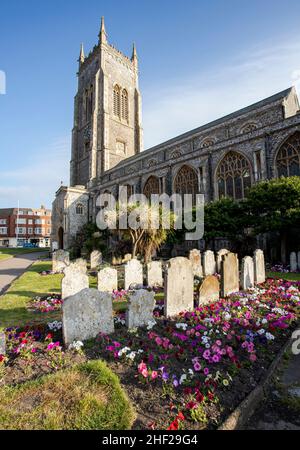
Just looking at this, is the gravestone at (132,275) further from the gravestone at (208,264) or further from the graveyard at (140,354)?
the gravestone at (208,264)

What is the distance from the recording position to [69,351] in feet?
13.3

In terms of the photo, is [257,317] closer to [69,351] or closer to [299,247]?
[69,351]

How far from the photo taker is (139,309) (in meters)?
5.21

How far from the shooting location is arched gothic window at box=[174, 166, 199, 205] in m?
22.7

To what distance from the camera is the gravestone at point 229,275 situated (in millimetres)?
7492

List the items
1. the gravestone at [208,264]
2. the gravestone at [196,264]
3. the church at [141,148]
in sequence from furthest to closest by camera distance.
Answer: the church at [141,148] < the gravestone at [208,264] < the gravestone at [196,264]

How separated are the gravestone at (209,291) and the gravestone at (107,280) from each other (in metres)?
3.67

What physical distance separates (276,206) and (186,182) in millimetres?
10850

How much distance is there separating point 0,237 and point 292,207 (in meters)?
63.3

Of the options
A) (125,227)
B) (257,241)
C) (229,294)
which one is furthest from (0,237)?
(229,294)

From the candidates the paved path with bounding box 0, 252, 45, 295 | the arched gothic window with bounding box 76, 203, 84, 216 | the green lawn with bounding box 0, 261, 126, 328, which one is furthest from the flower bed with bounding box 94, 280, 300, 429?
the arched gothic window with bounding box 76, 203, 84, 216

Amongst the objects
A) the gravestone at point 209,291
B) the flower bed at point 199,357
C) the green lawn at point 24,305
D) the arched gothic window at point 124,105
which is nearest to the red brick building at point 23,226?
the arched gothic window at point 124,105

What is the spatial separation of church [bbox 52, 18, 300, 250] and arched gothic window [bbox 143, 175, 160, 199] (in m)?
0.11

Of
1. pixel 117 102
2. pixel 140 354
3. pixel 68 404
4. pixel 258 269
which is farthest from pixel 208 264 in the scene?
pixel 117 102
